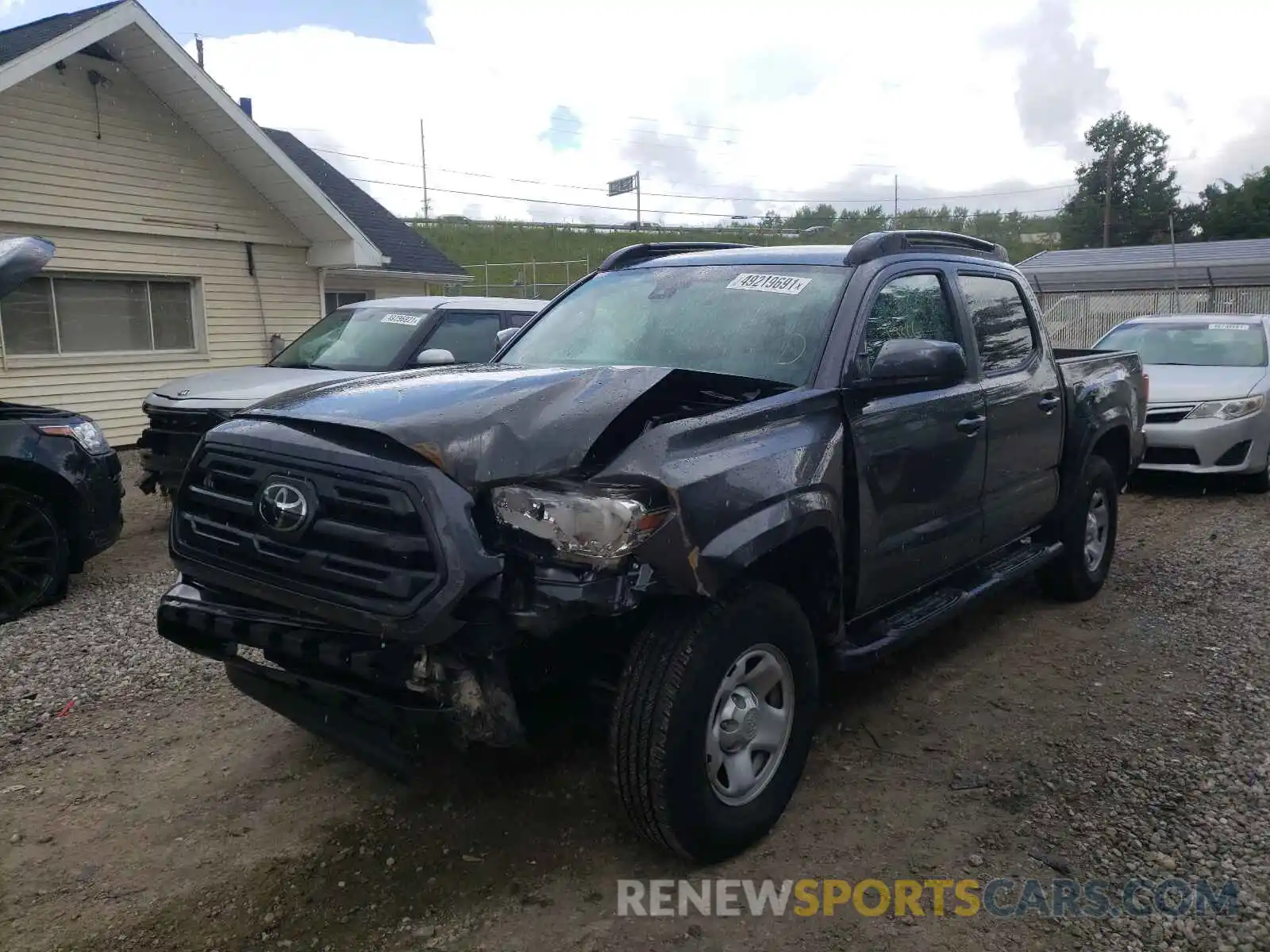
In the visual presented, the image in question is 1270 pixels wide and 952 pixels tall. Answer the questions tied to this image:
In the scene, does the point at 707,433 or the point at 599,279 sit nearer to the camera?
the point at 707,433

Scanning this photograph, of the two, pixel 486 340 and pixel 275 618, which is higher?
pixel 486 340

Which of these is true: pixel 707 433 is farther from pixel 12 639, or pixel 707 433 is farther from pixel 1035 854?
pixel 12 639

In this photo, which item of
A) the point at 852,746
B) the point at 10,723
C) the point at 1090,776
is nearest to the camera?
the point at 1090,776

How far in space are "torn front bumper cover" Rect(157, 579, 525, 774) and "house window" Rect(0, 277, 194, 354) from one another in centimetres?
975

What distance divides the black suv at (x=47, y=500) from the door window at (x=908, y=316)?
4371 millimetres

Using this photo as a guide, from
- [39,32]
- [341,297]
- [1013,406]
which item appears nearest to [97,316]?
[39,32]

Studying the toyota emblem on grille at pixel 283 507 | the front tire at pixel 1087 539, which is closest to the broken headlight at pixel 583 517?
the toyota emblem on grille at pixel 283 507

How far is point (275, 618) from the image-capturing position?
2.84m

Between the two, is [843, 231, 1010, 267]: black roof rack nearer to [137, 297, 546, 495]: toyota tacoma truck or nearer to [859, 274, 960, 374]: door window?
[859, 274, 960, 374]: door window

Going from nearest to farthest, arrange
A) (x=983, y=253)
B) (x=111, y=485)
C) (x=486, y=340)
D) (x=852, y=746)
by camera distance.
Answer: (x=852, y=746)
(x=983, y=253)
(x=111, y=485)
(x=486, y=340)

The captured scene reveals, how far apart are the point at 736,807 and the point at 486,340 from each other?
241 inches

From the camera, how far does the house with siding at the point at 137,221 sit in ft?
36.2

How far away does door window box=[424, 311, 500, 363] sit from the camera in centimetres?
809

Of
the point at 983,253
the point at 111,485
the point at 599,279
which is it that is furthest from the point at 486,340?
the point at 983,253
